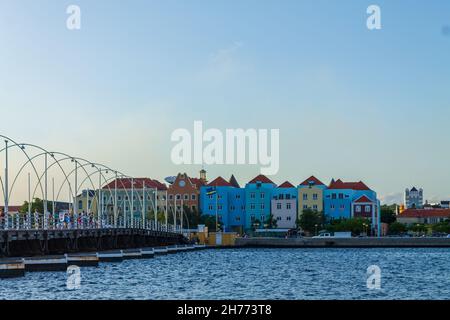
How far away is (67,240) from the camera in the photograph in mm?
95562

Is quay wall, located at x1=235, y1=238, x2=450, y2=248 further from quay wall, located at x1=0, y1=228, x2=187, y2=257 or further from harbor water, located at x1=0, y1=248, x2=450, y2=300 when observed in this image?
harbor water, located at x1=0, y1=248, x2=450, y2=300

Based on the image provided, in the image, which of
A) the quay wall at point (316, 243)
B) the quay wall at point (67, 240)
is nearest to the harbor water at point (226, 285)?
the quay wall at point (67, 240)

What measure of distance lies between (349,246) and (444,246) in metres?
21.6

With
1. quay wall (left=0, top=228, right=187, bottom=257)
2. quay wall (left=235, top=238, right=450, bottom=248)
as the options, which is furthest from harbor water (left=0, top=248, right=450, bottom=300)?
quay wall (left=235, top=238, right=450, bottom=248)

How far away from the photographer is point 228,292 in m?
58.4

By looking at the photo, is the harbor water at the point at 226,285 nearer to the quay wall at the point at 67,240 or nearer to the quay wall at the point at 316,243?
the quay wall at the point at 67,240

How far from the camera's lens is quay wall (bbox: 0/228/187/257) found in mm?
76350

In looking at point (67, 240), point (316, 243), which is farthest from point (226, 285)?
point (316, 243)

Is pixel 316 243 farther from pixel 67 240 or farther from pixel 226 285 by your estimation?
pixel 226 285

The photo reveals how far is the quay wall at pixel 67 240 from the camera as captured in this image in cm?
7635

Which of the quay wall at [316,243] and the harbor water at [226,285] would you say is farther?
the quay wall at [316,243]
